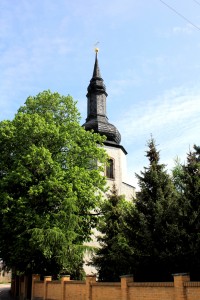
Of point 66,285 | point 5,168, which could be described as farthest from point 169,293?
point 5,168

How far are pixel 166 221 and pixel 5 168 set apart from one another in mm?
10121

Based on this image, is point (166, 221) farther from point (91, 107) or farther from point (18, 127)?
point (91, 107)

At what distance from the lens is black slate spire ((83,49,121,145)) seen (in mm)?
32938

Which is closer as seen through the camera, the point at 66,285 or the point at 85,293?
the point at 85,293

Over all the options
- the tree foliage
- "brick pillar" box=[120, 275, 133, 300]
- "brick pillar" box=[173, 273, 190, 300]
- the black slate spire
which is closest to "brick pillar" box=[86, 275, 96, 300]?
"brick pillar" box=[120, 275, 133, 300]

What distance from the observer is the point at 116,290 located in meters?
12.9

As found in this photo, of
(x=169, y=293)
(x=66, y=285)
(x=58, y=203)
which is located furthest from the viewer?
(x=58, y=203)

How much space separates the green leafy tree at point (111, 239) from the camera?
17781 mm

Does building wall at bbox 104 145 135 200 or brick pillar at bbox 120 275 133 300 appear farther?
building wall at bbox 104 145 135 200

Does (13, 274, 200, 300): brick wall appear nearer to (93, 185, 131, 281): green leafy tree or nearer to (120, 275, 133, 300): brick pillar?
(120, 275, 133, 300): brick pillar

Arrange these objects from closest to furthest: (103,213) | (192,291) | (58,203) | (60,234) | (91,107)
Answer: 1. (192,291)
2. (60,234)
3. (58,203)
4. (103,213)
5. (91,107)

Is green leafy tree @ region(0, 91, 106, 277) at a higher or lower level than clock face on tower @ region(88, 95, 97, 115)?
lower

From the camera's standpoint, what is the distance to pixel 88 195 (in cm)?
2027

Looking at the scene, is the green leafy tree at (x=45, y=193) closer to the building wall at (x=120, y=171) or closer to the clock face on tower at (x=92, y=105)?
the building wall at (x=120, y=171)
